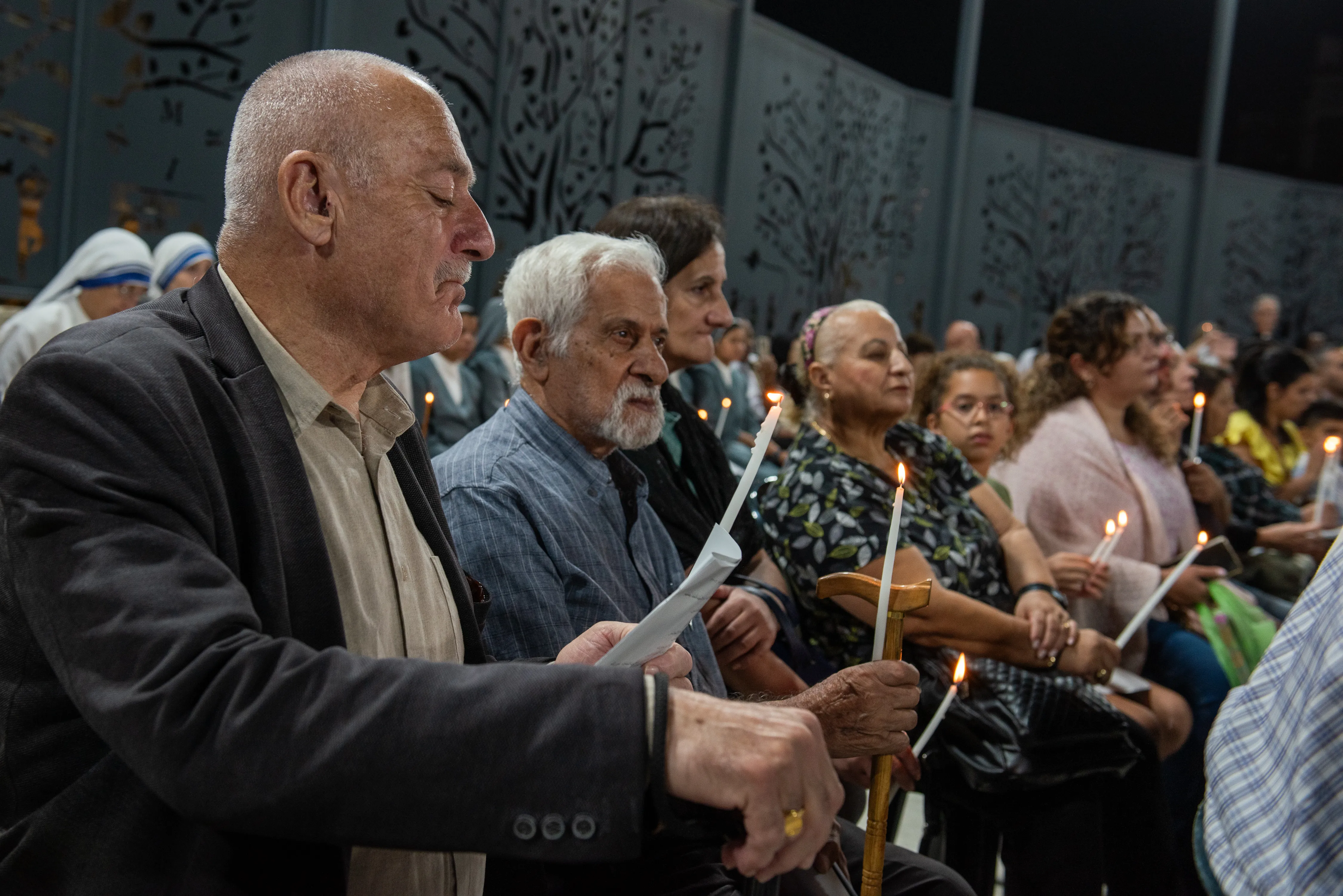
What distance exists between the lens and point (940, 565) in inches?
111

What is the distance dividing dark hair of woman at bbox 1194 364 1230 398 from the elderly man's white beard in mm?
4032

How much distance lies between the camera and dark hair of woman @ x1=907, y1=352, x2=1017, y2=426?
3990 millimetres

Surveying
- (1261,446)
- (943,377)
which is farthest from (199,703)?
(1261,446)

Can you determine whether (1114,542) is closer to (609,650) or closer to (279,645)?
(609,650)

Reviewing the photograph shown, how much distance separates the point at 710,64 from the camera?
967 centimetres

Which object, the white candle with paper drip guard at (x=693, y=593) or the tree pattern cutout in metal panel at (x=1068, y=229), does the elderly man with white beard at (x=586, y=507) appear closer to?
the white candle with paper drip guard at (x=693, y=593)

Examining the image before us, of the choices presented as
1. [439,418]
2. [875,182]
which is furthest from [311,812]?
[875,182]

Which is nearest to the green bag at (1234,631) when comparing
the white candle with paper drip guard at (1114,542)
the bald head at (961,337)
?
the white candle with paper drip guard at (1114,542)

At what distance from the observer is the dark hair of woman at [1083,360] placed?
3.84m

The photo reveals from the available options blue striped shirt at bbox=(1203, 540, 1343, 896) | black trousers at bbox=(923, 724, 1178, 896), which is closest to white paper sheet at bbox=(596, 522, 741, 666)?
blue striped shirt at bbox=(1203, 540, 1343, 896)

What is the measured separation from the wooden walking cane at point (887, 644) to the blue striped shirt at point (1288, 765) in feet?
1.19

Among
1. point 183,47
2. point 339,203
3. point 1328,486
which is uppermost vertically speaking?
point 183,47

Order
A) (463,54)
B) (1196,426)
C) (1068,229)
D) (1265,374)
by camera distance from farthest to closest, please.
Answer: (1068,229)
(463,54)
(1265,374)
(1196,426)

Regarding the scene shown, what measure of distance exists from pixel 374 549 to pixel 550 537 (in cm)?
56
